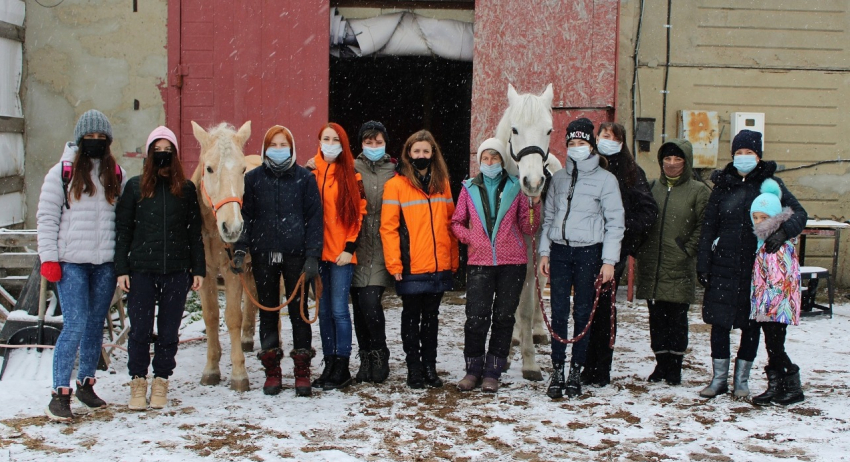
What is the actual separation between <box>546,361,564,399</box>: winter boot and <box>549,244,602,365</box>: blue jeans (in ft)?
0.13

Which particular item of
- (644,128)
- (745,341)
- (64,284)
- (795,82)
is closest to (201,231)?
(64,284)

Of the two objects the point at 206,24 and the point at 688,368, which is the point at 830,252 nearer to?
the point at 688,368

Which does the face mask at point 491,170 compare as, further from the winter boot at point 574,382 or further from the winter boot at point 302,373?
the winter boot at point 302,373

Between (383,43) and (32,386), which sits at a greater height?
(383,43)

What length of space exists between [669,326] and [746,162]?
3.86 ft

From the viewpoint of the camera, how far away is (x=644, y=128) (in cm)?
810

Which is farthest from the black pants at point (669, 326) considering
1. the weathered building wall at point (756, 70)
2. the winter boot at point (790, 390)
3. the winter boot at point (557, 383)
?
the weathered building wall at point (756, 70)

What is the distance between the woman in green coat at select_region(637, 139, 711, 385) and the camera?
4.53 metres

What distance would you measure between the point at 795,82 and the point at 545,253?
18.1 feet

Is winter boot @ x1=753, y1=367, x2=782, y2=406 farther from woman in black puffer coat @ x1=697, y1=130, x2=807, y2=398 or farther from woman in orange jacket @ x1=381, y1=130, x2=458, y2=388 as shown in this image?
woman in orange jacket @ x1=381, y1=130, x2=458, y2=388

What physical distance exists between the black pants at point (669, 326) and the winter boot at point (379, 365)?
177 centimetres

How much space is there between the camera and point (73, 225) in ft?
12.7

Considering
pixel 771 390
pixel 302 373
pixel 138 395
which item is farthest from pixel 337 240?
pixel 771 390

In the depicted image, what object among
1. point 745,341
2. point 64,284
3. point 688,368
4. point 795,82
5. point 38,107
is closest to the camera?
point 64,284
